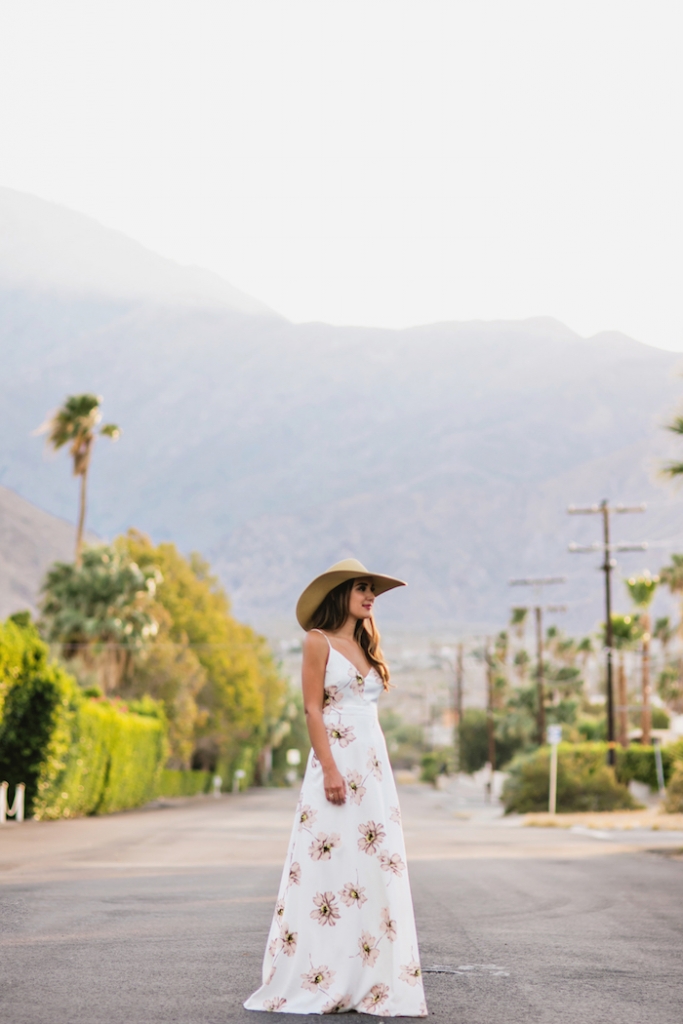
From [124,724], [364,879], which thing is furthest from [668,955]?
[124,724]

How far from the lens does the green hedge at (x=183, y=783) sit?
6092cm

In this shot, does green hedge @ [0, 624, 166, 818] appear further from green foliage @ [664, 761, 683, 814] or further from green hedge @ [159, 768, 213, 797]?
green hedge @ [159, 768, 213, 797]

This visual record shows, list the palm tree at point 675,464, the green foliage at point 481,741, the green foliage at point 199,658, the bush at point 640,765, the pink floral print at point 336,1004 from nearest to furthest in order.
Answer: the pink floral print at point 336,1004, the palm tree at point 675,464, the bush at point 640,765, the green foliage at point 199,658, the green foliage at point 481,741

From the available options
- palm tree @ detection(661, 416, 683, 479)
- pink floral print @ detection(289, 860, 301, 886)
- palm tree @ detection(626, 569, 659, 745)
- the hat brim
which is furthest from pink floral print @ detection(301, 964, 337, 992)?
palm tree @ detection(626, 569, 659, 745)

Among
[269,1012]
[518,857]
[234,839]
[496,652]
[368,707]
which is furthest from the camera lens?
[496,652]

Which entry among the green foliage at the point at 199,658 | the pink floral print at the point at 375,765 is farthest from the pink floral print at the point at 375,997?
the green foliage at the point at 199,658

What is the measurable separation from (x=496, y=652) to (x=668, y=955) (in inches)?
3635

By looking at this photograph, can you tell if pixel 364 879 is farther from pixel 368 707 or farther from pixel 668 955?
pixel 668 955

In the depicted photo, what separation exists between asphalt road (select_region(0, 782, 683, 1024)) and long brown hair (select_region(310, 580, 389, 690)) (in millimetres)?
1791

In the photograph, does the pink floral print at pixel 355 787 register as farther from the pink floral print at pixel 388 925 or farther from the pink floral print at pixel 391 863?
the pink floral print at pixel 388 925

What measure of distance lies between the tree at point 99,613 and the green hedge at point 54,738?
10007mm

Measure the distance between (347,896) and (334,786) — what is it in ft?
1.77

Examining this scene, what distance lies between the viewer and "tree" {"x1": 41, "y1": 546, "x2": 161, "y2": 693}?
51.2 m

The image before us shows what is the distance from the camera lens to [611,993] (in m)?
7.50
